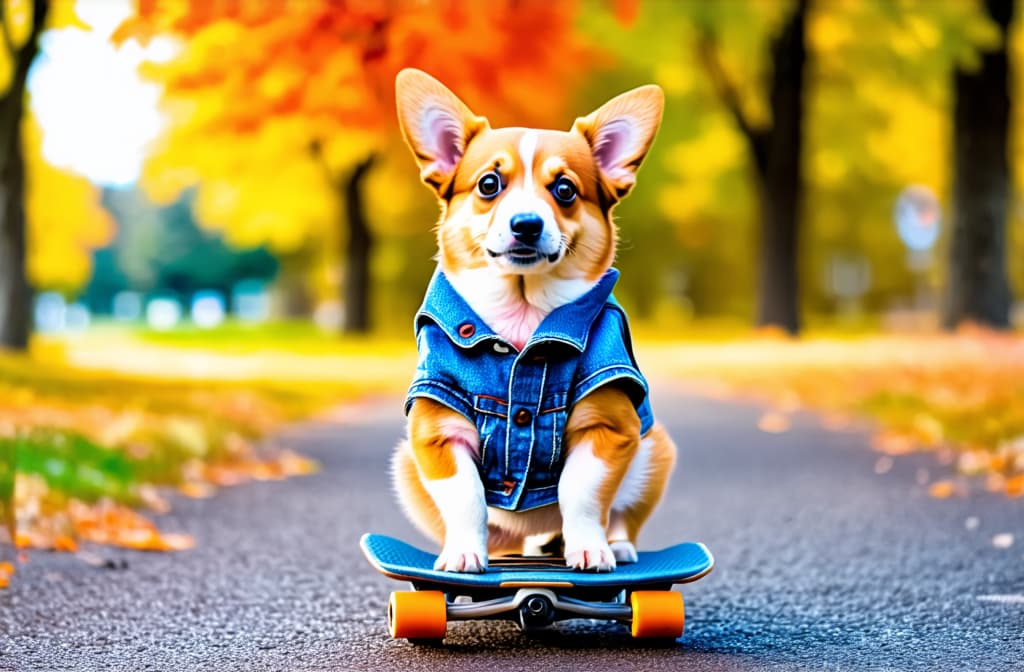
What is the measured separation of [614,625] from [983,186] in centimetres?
1585

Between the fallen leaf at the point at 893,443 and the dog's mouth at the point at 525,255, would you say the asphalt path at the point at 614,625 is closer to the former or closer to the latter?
the fallen leaf at the point at 893,443

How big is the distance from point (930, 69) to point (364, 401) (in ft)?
30.6

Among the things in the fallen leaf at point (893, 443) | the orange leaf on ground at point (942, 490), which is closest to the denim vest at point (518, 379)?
the orange leaf on ground at point (942, 490)

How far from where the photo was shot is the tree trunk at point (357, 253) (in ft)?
90.4

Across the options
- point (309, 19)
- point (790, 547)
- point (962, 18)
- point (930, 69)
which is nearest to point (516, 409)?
point (790, 547)

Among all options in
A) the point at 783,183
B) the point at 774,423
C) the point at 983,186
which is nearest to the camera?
the point at 774,423

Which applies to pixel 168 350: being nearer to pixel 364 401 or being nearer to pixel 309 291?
pixel 364 401

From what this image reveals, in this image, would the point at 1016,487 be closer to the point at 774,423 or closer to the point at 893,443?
the point at 893,443

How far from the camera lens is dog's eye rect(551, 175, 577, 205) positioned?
3.95 m

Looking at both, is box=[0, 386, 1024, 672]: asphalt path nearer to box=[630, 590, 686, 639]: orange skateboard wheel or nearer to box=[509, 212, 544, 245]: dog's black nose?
box=[630, 590, 686, 639]: orange skateboard wheel

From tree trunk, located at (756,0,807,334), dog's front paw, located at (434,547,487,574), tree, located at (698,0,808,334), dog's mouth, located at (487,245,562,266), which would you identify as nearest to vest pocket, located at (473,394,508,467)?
dog's front paw, located at (434,547,487,574)

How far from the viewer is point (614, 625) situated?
443 cm

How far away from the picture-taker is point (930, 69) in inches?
733

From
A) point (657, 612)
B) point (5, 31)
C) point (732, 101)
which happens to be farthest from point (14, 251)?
point (732, 101)
